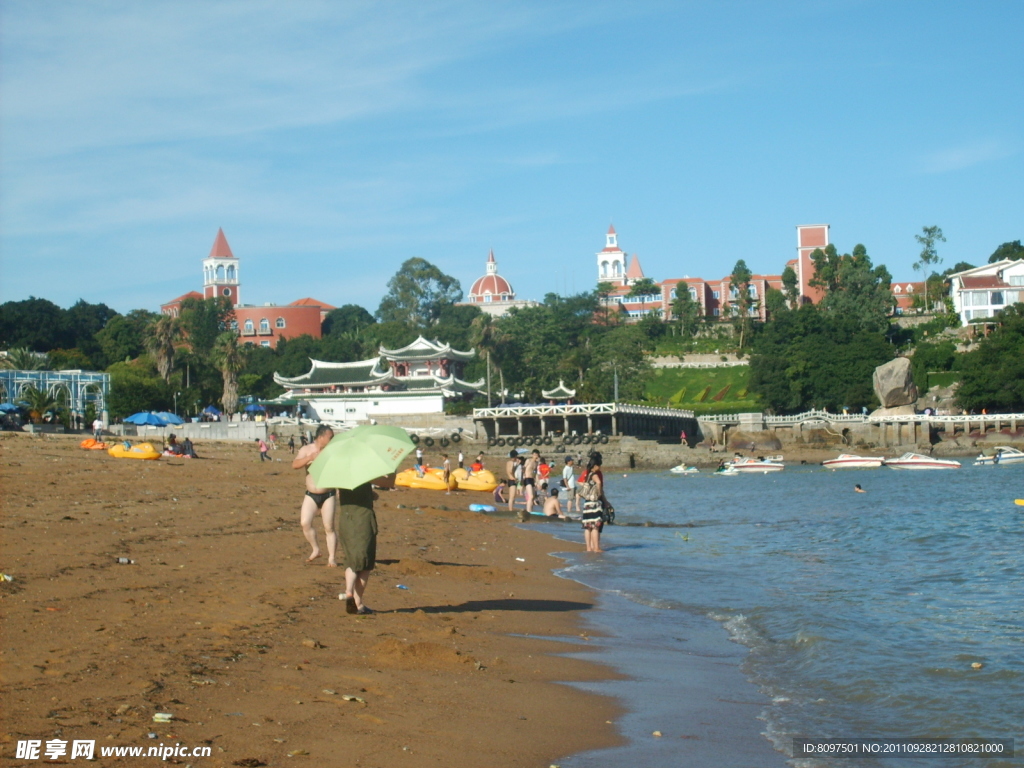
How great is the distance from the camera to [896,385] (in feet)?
236

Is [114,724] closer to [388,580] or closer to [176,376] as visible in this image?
[388,580]

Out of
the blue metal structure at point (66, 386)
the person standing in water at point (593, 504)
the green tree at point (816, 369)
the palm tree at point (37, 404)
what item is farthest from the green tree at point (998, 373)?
the person standing in water at point (593, 504)

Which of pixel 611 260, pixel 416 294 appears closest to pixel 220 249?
pixel 416 294

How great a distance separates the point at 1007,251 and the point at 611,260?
67634mm

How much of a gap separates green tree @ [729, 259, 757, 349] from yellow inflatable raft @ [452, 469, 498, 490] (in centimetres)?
7468

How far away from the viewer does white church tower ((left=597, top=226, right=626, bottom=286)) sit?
167125 mm

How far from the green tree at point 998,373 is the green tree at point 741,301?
3090 cm

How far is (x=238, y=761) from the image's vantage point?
5.08m

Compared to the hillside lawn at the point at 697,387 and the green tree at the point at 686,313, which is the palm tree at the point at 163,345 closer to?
the hillside lawn at the point at 697,387

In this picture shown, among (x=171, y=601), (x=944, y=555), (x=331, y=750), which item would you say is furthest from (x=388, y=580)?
(x=944, y=555)

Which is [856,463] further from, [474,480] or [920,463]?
[474,480]

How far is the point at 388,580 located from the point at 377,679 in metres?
4.62

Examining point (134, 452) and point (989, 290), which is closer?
point (134, 452)

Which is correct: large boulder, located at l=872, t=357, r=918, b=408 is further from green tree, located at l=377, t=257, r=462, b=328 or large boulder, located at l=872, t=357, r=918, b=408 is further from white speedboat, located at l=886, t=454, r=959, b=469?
green tree, located at l=377, t=257, r=462, b=328
